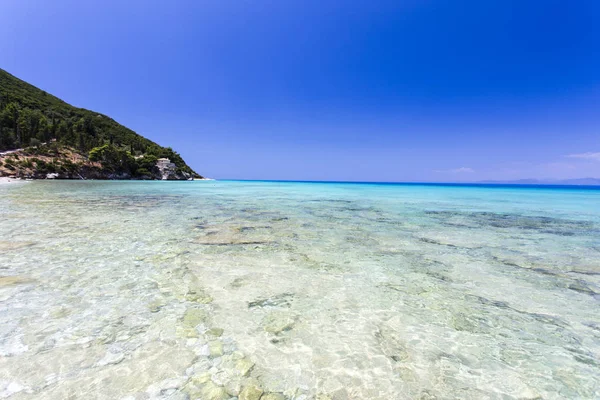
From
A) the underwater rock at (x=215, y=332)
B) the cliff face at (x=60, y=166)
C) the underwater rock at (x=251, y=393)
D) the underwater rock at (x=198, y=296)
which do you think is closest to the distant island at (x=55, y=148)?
the cliff face at (x=60, y=166)

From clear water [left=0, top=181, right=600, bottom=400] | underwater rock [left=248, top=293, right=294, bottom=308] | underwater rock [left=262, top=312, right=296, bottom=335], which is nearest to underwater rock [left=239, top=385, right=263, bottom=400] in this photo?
clear water [left=0, top=181, right=600, bottom=400]

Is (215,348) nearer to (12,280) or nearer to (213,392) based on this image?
(213,392)

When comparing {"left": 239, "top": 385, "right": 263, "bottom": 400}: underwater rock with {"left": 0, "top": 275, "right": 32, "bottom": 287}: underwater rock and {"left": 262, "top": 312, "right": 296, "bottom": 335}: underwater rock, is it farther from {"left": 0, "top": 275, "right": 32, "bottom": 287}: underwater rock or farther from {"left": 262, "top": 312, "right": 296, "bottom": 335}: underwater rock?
{"left": 0, "top": 275, "right": 32, "bottom": 287}: underwater rock

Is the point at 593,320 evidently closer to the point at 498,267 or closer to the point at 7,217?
the point at 498,267

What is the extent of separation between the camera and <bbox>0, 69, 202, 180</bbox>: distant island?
63281 millimetres

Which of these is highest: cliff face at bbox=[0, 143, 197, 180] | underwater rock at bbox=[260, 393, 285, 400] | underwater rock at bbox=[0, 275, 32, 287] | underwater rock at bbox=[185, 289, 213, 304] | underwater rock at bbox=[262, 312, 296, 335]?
cliff face at bbox=[0, 143, 197, 180]

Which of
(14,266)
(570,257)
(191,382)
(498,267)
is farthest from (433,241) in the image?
(14,266)

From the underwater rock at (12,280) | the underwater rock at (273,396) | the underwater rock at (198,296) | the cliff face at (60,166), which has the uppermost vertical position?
the cliff face at (60,166)

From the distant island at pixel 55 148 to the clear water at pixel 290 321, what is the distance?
243 ft

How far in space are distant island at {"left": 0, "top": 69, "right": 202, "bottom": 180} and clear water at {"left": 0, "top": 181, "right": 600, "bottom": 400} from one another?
74135 millimetres

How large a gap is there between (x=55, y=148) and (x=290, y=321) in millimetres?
97797

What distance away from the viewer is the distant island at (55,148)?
6328 centimetres

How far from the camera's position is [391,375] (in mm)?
3119

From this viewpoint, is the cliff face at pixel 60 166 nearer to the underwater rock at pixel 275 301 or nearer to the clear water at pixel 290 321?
the clear water at pixel 290 321
